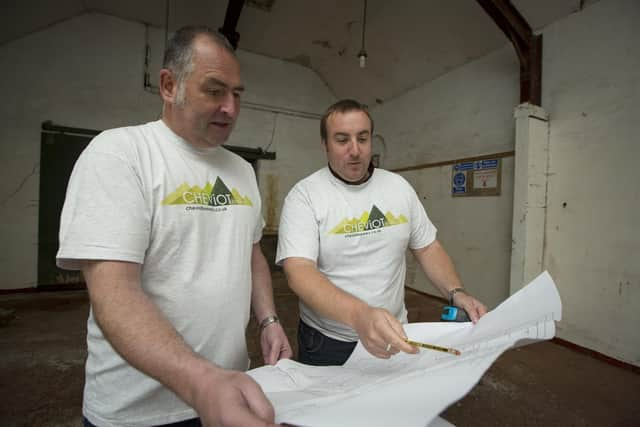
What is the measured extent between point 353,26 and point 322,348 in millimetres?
3799

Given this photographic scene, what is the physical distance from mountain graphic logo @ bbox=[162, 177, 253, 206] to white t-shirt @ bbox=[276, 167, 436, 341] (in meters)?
0.24

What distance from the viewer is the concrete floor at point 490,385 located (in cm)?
163

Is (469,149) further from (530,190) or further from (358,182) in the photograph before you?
(358,182)

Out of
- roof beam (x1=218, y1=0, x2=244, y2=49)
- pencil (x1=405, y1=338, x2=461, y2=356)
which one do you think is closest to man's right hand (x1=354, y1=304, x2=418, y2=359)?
pencil (x1=405, y1=338, x2=461, y2=356)

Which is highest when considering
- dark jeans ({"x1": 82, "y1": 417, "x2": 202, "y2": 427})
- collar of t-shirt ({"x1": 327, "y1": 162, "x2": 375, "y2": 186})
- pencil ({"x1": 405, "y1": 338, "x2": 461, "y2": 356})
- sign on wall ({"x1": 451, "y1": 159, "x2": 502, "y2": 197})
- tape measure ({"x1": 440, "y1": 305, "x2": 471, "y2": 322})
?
sign on wall ({"x1": 451, "y1": 159, "x2": 502, "y2": 197})

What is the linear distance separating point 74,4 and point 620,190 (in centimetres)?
545

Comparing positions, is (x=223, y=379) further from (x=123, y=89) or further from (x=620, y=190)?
(x=123, y=89)

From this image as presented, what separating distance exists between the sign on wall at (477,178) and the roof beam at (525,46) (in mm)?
626

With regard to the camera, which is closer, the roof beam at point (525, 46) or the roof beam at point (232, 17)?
the roof beam at point (525, 46)

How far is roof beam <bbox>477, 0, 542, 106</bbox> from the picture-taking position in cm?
252

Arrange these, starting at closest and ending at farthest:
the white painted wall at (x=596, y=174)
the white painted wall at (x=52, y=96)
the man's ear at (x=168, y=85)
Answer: the man's ear at (x=168, y=85) → the white painted wall at (x=596, y=174) → the white painted wall at (x=52, y=96)

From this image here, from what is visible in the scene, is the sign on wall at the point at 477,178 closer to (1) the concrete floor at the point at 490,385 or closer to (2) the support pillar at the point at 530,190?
(2) the support pillar at the point at 530,190

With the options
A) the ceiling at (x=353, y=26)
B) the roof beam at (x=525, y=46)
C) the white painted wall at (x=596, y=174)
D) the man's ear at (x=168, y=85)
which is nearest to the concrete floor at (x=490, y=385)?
the white painted wall at (x=596, y=174)

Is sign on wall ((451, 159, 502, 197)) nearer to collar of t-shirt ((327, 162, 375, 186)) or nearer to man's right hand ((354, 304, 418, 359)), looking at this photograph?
collar of t-shirt ((327, 162, 375, 186))
